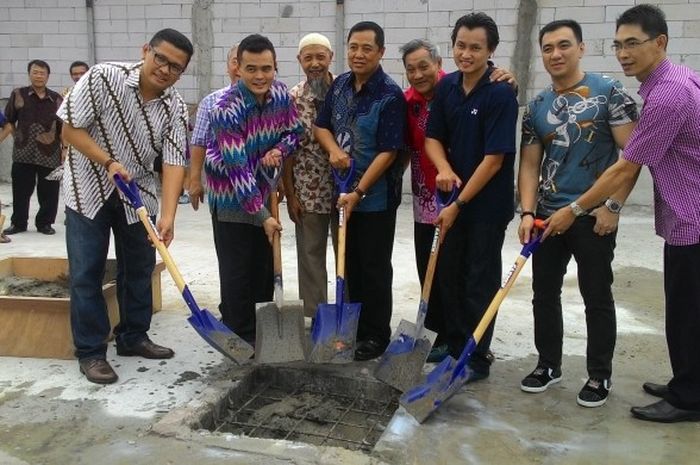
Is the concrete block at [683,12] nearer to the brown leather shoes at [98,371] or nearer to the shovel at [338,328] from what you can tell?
the shovel at [338,328]

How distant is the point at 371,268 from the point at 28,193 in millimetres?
4752

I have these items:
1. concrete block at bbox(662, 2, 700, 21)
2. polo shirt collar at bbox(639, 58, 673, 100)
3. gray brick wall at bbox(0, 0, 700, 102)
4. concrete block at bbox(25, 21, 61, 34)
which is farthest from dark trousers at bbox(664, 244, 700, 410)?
concrete block at bbox(25, 21, 61, 34)

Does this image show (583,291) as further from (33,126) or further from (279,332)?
(33,126)

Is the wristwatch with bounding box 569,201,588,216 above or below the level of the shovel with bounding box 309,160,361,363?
above

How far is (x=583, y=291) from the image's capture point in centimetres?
303

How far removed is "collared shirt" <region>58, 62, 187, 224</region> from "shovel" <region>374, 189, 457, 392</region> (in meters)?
1.35

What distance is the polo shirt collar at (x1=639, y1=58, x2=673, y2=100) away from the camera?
→ 271cm

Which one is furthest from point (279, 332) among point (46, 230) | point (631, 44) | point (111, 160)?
point (46, 230)

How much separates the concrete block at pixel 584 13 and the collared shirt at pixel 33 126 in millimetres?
5883

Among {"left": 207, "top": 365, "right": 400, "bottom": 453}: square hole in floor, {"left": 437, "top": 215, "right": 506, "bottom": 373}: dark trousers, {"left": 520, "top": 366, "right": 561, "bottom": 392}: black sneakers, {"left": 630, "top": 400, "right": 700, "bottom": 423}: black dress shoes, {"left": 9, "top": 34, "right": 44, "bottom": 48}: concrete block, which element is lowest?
{"left": 207, "top": 365, "right": 400, "bottom": 453}: square hole in floor

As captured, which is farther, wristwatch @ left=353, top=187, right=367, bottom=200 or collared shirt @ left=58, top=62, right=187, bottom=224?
wristwatch @ left=353, top=187, right=367, bottom=200

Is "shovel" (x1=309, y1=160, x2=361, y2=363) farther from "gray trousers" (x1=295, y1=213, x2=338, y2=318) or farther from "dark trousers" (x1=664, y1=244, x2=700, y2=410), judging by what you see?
"dark trousers" (x1=664, y1=244, x2=700, y2=410)

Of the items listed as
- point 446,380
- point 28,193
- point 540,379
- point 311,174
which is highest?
point 311,174

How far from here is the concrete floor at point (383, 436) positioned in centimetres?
256
